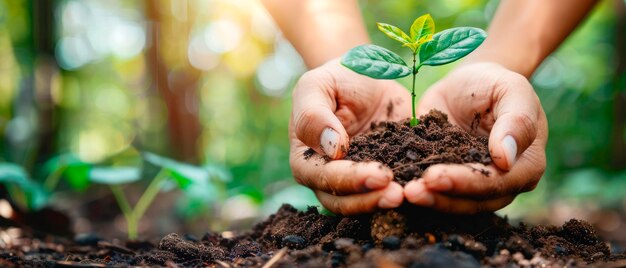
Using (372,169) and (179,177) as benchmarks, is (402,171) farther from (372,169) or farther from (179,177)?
(179,177)

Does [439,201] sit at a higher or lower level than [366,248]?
higher

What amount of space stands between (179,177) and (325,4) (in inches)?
47.5

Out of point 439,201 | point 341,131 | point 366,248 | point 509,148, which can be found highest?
point 341,131

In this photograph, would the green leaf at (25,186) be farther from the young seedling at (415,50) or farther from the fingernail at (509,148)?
the fingernail at (509,148)

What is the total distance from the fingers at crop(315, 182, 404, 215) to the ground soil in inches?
1.7

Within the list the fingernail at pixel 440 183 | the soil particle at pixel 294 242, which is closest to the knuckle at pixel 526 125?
the fingernail at pixel 440 183

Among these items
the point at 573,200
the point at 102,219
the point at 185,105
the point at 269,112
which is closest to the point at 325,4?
the point at 102,219

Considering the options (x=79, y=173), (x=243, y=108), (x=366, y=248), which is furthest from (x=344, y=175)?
(x=243, y=108)

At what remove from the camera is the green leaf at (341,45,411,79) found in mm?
1494

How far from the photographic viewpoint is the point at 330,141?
151 cm

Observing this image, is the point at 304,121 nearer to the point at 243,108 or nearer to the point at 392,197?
the point at 392,197

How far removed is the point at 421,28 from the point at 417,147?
0.39 metres

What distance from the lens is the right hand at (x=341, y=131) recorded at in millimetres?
1374

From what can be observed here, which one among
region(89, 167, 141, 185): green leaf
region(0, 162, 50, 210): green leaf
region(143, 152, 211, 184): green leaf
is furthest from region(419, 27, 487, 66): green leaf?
region(0, 162, 50, 210): green leaf
